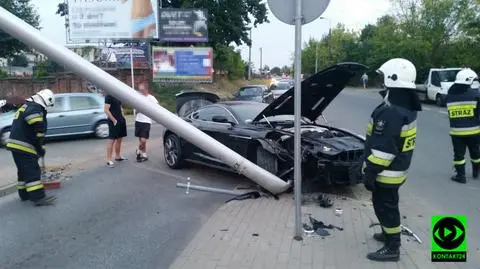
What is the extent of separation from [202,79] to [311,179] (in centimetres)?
1886

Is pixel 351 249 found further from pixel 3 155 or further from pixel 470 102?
pixel 3 155

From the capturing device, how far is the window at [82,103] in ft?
43.9

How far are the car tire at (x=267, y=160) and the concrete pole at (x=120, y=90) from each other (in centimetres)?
38

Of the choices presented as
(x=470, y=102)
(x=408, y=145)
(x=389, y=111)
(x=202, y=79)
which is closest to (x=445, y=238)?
(x=408, y=145)

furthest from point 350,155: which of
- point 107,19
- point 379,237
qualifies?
point 107,19

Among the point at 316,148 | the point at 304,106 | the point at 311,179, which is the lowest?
the point at 311,179

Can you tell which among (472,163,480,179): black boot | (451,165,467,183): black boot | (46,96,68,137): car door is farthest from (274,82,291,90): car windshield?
(451,165,467,183): black boot

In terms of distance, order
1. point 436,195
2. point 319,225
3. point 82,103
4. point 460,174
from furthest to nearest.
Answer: point 82,103 → point 460,174 → point 436,195 → point 319,225

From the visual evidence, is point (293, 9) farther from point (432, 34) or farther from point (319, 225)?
point (432, 34)

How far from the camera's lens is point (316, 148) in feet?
20.6

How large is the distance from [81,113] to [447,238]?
11717 mm

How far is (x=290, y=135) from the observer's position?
657 cm

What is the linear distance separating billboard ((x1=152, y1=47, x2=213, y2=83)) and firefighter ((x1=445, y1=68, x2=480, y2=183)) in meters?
18.0

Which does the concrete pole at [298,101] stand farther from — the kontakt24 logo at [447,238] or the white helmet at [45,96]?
the white helmet at [45,96]
